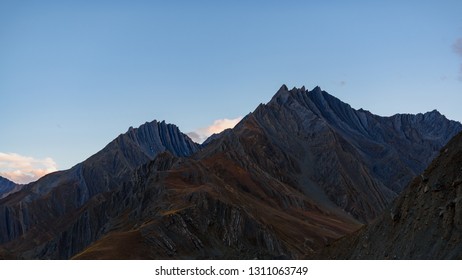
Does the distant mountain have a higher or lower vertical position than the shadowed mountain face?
lower

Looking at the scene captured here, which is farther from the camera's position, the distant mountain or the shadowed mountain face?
the shadowed mountain face

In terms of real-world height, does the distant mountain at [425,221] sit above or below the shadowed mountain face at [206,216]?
below

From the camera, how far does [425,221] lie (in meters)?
41.3

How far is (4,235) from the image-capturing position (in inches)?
7835

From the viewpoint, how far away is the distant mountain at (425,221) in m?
37.9

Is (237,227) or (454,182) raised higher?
(237,227)

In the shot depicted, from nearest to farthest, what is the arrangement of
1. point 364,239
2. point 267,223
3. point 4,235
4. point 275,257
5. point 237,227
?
1. point 364,239
2. point 275,257
3. point 237,227
4. point 267,223
5. point 4,235

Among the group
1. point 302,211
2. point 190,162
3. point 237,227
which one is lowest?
point 237,227

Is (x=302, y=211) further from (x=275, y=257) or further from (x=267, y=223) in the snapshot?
(x=275, y=257)

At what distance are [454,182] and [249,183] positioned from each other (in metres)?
117

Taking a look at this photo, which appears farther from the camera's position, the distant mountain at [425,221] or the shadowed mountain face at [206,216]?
the shadowed mountain face at [206,216]

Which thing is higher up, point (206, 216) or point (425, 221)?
point (206, 216)

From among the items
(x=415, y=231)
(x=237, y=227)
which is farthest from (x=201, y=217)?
(x=415, y=231)

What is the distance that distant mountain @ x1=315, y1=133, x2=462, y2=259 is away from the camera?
37875 millimetres
